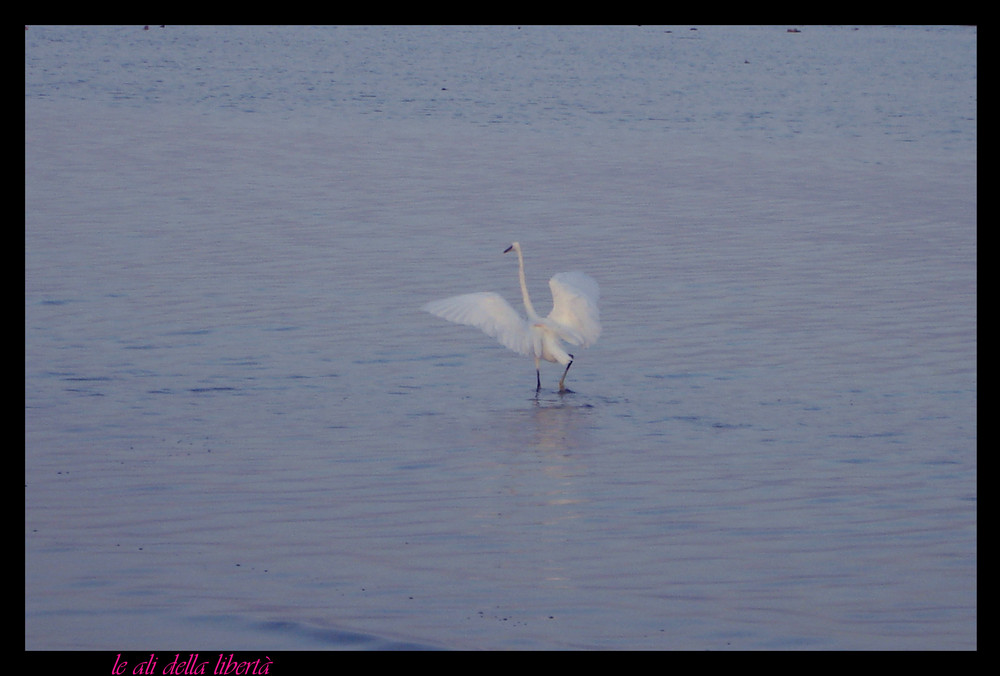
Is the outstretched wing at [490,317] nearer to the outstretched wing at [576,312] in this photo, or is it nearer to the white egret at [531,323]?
the white egret at [531,323]

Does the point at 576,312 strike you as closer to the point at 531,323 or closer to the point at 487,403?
the point at 531,323

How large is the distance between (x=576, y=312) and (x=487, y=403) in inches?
38.5

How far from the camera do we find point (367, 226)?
50.1 ft

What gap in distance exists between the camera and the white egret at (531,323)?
374 inches

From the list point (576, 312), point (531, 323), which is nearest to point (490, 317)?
point (531, 323)

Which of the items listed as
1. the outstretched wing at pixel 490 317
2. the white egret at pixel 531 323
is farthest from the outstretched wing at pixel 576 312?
the outstretched wing at pixel 490 317

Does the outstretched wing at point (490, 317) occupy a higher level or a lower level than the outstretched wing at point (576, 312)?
lower

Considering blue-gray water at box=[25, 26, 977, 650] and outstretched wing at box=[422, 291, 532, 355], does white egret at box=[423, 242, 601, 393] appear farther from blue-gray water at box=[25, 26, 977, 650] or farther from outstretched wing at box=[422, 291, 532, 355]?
blue-gray water at box=[25, 26, 977, 650]

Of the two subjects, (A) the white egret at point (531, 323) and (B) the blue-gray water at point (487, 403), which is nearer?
(B) the blue-gray water at point (487, 403)

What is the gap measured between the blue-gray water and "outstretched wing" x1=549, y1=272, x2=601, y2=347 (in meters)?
0.33

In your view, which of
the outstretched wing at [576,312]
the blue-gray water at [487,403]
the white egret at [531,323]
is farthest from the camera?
the outstretched wing at [576,312]

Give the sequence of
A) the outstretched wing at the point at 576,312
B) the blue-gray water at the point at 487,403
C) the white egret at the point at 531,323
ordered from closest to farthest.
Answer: the blue-gray water at the point at 487,403
the white egret at the point at 531,323
the outstretched wing at the point at 576,312

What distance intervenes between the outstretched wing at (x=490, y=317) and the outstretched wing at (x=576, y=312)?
29 cm
